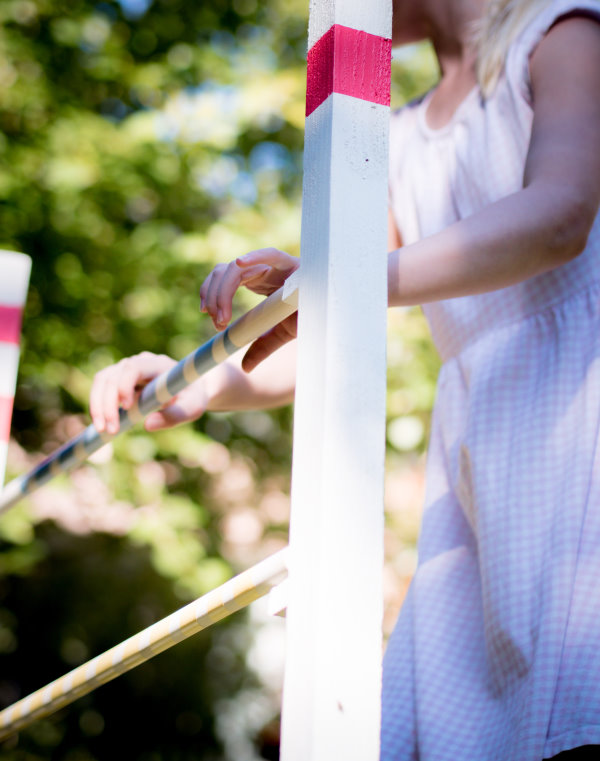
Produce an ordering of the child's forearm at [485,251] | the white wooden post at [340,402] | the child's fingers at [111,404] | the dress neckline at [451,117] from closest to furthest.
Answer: the white wooden post at [340,402]
the child's forearm at [485,251]
the child's fingers at [111,404]
the dress neckline at [451,117]

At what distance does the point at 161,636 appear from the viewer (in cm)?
65

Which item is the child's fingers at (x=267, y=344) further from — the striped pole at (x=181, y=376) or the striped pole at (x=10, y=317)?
the striped pole at (x=10, y=317)

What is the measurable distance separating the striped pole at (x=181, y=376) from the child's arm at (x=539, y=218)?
Answer: 116 millimetres

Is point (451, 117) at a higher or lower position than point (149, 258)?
lower

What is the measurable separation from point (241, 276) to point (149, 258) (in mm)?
1768

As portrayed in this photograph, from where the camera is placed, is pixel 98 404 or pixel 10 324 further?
pixel 10 324

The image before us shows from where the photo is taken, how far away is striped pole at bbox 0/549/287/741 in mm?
552

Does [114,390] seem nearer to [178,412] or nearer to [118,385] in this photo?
[118,385]

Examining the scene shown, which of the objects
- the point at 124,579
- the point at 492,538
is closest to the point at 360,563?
the point at 492,538

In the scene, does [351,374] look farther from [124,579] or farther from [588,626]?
[124,579]

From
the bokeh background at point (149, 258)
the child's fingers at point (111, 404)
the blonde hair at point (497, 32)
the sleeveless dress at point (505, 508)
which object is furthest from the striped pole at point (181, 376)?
the bokeh background at point (149, 258)

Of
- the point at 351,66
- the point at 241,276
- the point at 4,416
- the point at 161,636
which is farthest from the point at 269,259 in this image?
the point at 4,416

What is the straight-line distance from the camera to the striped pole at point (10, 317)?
1.05 m

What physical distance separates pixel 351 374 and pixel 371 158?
141 mm
